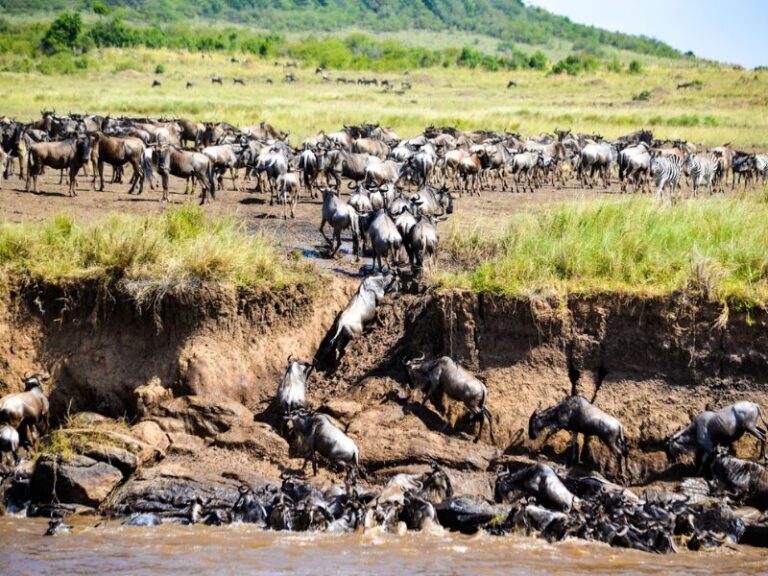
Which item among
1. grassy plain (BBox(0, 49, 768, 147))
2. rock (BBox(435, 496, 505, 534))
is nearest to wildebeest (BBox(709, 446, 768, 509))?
rock (BBox(435, 496, 505, 534))

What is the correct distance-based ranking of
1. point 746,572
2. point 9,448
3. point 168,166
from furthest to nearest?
point 168,166
point 9,448
point 746,572

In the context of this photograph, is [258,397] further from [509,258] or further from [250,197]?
[250,197]

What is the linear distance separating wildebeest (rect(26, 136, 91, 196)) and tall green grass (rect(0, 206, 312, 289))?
23.6ft

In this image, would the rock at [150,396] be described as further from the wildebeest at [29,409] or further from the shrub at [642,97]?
the shrub at [642,97]

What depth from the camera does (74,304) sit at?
13445mm

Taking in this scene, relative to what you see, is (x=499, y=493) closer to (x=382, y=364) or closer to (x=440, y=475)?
(x=440, y=475)

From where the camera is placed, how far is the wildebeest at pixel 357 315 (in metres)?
13.1

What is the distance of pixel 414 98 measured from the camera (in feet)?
181

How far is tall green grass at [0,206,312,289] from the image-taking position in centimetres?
1322

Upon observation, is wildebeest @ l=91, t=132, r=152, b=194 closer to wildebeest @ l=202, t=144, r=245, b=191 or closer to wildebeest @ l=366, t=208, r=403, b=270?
wildebeest @ l=202, t=144, r=245, b=191

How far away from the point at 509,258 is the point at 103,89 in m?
43.4

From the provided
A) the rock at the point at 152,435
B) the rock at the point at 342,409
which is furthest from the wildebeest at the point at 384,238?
the rock at the point at 152,435

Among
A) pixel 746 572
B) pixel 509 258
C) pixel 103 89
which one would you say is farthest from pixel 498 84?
pixel 746 572

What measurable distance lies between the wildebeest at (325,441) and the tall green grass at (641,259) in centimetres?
258
